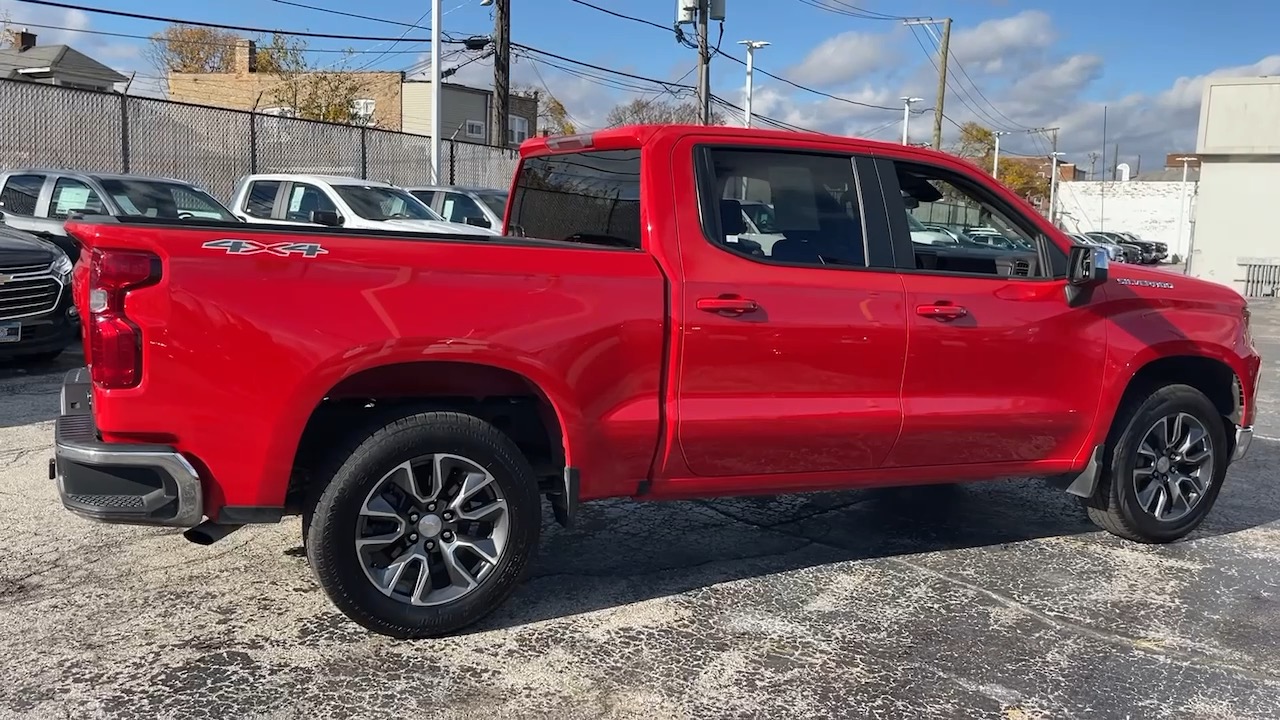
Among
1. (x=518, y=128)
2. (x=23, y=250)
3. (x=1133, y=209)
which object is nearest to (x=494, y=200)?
(x=23, y=250)

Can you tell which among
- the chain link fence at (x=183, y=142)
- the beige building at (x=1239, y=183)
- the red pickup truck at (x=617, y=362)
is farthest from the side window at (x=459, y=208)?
the beige building at (x=1239, y=183)

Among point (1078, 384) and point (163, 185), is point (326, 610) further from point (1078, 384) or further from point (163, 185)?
point (163, 185)

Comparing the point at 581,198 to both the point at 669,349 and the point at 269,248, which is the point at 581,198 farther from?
the point at 269,248

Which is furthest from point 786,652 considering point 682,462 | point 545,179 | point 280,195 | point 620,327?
point 280,195

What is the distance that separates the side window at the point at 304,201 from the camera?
47.6ft

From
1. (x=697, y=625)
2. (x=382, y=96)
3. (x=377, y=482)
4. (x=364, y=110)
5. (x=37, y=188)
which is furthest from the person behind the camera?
(x=382, y=96)

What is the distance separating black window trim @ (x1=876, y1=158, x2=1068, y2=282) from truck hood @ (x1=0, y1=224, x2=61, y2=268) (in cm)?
728

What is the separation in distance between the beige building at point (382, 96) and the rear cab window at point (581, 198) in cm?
4249

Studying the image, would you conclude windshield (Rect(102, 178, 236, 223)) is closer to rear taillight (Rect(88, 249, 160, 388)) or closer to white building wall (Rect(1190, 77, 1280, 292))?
rear taillight (Rect(88, 249, 160, 388))

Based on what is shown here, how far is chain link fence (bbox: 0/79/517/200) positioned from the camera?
15797mm

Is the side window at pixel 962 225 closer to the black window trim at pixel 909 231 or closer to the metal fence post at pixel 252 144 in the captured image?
the black window trim at pixel 909 231

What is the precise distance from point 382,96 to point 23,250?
43.5 m

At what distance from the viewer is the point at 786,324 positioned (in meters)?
4.16

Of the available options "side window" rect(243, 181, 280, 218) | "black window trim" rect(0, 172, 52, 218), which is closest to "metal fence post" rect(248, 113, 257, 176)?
"side window" rect(243, 181, 280, 218)
